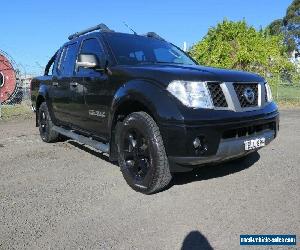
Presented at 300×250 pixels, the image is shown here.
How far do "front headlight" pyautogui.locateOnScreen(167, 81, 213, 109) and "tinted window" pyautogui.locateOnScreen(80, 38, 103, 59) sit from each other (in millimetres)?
1680

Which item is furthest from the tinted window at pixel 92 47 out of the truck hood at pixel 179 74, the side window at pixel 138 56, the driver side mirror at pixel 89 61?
the truck hood at pixel 179 74

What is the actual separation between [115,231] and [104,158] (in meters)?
3.04

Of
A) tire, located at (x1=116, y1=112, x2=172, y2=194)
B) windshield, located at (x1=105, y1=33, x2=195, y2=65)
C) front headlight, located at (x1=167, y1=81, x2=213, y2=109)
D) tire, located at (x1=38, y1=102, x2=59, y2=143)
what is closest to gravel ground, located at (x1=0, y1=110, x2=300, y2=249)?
tire, located at (x1=116, y1=112, x2=172, y2=194)

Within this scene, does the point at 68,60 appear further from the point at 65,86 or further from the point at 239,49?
the point at 239,49

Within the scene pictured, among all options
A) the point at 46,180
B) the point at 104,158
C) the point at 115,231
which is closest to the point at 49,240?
the point at 115,231

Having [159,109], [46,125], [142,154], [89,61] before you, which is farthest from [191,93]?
[46,125]

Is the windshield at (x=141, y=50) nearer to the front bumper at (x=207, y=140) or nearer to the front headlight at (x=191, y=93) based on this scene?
the front headlight at (x=191, y=93)

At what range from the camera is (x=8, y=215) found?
420 centimetres

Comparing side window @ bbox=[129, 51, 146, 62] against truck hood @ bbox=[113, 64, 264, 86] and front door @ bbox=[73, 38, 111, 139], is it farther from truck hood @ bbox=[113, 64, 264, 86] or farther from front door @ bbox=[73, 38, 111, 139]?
truck hood @ bbox=[113, 64, 264, 86]

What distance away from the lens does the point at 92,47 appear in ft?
19.9

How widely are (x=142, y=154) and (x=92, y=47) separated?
2040 mm

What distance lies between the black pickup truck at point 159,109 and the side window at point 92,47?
0.01 metres

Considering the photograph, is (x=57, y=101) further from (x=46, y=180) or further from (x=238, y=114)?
(x=238, y=114)

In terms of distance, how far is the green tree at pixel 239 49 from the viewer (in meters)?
16.7
